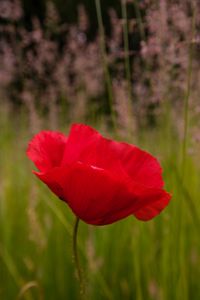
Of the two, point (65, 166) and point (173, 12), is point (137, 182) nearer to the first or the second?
point (65, 166)

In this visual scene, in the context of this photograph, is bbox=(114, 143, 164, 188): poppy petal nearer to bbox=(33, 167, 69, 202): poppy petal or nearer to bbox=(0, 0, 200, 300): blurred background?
bbox=(33, 167, 69, 202): poppy petal

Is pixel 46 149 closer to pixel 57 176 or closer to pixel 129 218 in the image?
pixel 57 176

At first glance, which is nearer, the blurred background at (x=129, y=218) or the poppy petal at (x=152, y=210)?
the poppy petal at (x=152, y=210)

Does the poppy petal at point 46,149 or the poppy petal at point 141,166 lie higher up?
the poppy petal at point 46,149

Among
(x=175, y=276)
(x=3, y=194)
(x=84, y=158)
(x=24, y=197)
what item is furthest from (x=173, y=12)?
(x=24, y=197)

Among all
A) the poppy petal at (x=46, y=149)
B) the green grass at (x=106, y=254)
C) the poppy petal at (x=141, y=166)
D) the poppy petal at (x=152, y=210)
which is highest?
the poppy petal at (x=46, y=149)

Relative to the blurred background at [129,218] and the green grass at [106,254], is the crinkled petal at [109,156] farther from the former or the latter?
the green grass at [106,254]

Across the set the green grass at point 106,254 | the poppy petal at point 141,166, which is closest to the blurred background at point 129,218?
the green grass at point 106,254

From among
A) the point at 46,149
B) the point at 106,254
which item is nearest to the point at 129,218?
the point at 106,254
